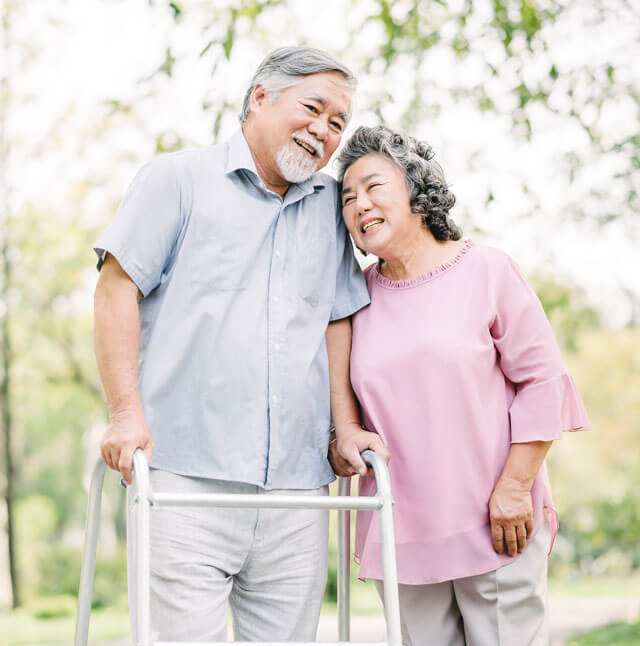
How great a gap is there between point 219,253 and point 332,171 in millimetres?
485

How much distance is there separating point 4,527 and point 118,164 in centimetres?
583

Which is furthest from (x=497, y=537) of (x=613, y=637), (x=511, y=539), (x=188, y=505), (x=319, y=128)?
(x=613, y=637)

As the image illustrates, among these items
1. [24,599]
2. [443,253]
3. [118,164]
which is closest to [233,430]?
[443,253]

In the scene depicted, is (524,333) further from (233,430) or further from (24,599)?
(24,599)

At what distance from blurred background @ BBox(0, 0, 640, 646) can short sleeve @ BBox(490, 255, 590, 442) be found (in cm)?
89

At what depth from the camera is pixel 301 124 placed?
2252 mm

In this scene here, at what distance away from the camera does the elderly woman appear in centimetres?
221

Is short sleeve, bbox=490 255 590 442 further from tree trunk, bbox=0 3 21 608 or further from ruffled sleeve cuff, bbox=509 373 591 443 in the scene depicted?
tree trunk, bbox=0 3 21 608

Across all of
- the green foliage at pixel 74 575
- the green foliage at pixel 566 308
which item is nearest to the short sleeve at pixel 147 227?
the green foliage at pixel 566 308

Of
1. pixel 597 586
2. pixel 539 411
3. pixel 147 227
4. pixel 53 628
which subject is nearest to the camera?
pixel 147 227

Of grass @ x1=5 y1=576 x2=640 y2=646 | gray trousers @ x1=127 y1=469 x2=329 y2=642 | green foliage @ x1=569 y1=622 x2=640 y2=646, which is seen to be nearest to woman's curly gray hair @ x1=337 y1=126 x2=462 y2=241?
gray trousers @ x1=127 y1=469 x2=329 y2=642

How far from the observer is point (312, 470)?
2.23 metres

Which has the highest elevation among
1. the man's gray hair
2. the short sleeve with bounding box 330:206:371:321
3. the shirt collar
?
the man's gray hair

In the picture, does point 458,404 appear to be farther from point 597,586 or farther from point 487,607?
point 597,586
